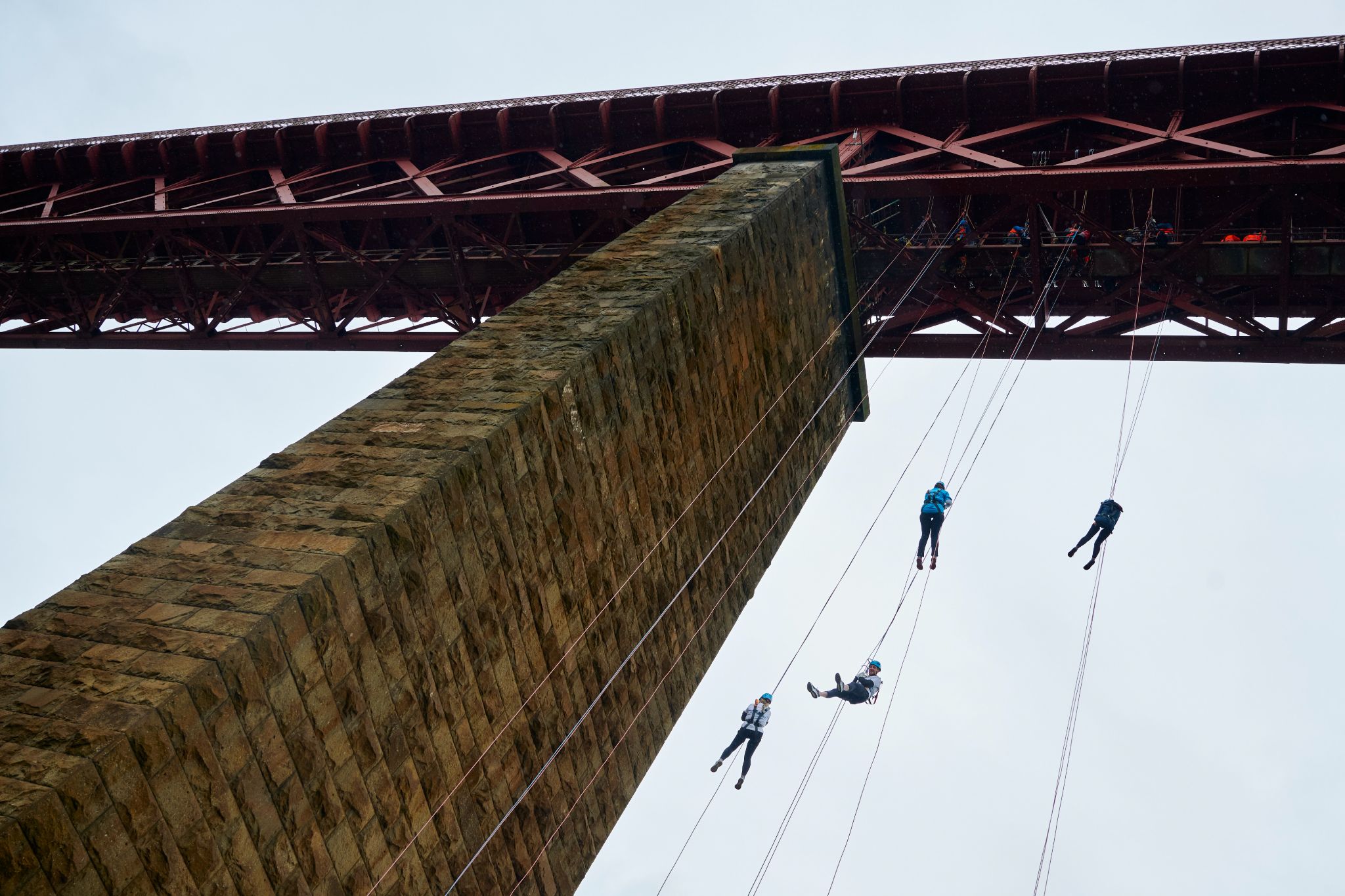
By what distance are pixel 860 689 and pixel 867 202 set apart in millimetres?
6435

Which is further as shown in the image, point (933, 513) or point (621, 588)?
point (933, 513)

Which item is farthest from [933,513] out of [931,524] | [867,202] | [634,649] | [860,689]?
[634,649]

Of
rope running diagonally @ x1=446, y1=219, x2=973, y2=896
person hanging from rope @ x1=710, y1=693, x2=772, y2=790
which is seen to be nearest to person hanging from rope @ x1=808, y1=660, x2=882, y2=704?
person hanging from rope @ x1=710, y1=693, x2=772, y2=790

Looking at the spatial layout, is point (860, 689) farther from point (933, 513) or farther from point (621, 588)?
point (621, 588)

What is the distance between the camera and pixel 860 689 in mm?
15078

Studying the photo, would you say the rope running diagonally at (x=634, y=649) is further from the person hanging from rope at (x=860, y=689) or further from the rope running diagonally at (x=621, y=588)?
the person hanging from rope at (x=860, y=689)

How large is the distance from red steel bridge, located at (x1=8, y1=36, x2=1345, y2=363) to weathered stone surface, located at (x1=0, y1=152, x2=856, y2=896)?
14.8ft

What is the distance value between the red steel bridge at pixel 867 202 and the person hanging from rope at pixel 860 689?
4155 mm

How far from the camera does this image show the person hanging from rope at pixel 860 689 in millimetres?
14914

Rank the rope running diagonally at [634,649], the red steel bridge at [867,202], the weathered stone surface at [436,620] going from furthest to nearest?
the red steel bridge at [867,202], the rope running diagonally at [634,649], the weathered stone surface at [436,620]

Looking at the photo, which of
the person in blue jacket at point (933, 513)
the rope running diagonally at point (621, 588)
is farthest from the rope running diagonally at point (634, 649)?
the person in blue jacket at point (933, 513)

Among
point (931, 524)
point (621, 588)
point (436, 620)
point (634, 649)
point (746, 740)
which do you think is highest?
point (436, 620)

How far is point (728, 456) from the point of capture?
10727 millimetres

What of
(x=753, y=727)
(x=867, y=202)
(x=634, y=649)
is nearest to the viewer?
(x=634, y=649)
